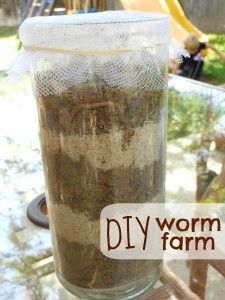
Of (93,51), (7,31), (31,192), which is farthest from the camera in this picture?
(7,31)

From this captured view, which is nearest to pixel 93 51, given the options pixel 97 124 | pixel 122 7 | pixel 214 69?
pixel 97 124

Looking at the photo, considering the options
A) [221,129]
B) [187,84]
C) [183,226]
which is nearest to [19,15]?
[187,84]

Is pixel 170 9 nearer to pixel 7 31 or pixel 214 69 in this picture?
pixel 214 69

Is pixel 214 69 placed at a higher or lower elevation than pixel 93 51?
lower

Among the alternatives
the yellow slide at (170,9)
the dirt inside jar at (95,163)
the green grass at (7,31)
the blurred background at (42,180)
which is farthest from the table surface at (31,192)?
the green grass at (7,31)

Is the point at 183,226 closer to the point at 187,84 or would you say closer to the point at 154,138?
the point at 154,138

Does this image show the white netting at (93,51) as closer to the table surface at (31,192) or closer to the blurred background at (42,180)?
the blurred background at (42,180)

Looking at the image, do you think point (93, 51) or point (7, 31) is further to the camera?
point (7, 31)
